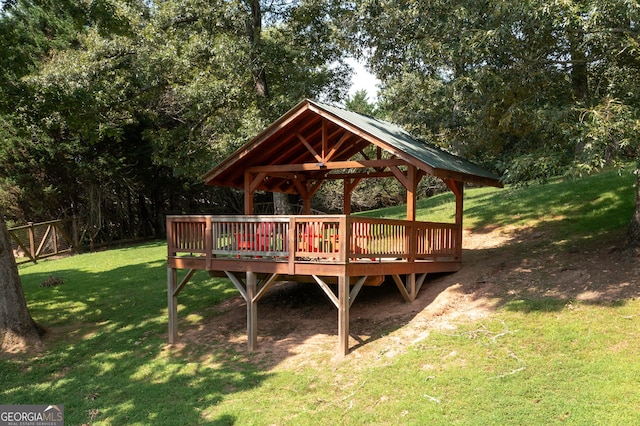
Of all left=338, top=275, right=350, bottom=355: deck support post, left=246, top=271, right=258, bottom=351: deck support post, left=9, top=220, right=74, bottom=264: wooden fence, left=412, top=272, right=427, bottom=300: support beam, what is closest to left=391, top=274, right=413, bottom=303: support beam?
left=412, top=272, right=427, bottom=300: support beam

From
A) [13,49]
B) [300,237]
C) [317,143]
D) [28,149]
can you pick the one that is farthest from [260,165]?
[28,149]

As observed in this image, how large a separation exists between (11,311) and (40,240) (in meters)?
13.1

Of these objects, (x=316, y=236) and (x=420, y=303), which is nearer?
(x=316, y=236)

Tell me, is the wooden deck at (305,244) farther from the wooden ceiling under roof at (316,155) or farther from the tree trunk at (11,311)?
the tree trunk at (11,311)

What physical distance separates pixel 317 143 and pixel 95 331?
7.27 meters

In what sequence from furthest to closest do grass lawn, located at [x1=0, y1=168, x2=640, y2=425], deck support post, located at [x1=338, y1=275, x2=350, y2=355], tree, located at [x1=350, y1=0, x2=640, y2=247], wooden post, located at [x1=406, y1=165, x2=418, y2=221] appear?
wooden post, located at [x1=406, y1=165, x2=418, y2=221] < deck support post, located at [x1=338, y1=275, x2=350, y2=355] < tree, located at [x1=350, y1=0, x2=640, y2=247] < grass lawn, located at [x1=0, y1=168, x2=640, y2=425]

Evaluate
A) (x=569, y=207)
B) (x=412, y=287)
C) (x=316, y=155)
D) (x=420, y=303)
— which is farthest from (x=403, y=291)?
(x=569, y=207)

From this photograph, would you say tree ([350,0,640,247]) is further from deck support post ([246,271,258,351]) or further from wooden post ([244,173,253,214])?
deck support post ([246,271,258,351])

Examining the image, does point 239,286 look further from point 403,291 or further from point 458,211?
point 458,211

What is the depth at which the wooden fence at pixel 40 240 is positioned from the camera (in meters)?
21.6

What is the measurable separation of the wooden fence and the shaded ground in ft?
42.5

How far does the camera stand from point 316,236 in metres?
9.62

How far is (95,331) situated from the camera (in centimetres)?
1195

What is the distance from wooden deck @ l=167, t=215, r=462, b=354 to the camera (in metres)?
9.48
